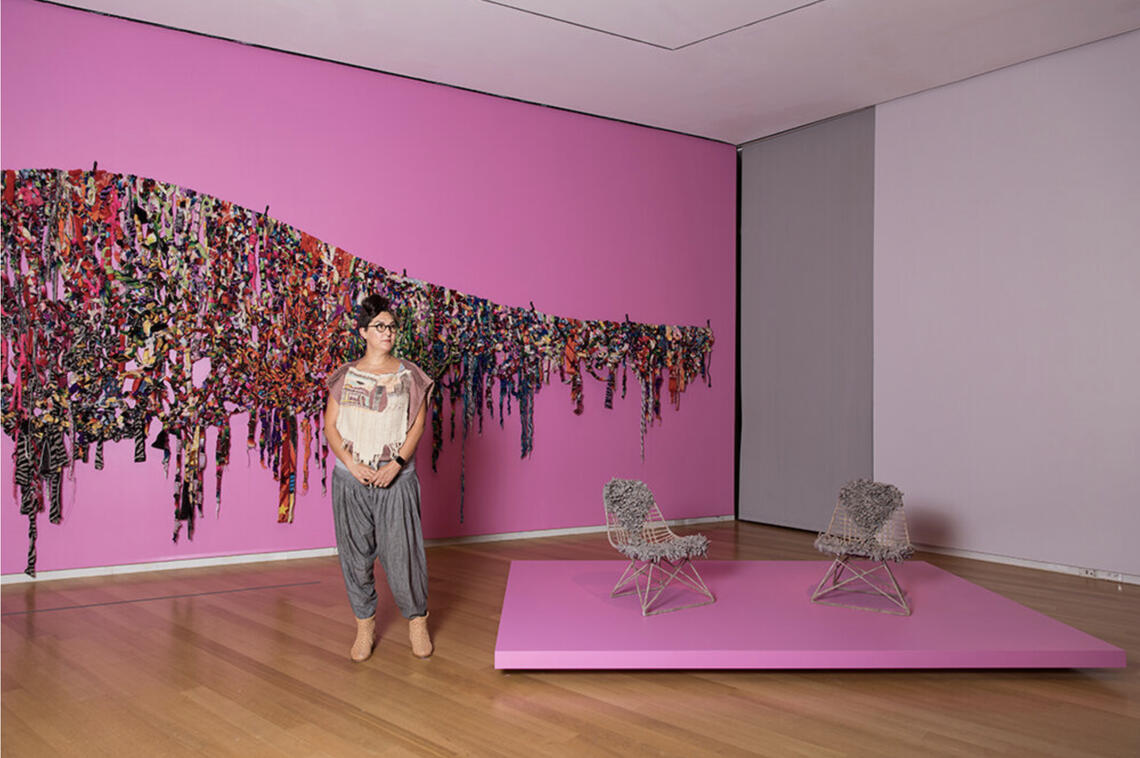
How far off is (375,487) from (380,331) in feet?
2.17

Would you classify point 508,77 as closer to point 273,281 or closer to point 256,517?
point 273,281

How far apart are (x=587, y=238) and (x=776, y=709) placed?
4453mm

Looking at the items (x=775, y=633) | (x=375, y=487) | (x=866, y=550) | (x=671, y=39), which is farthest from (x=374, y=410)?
(x=671, y=39)

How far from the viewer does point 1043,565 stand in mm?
5457

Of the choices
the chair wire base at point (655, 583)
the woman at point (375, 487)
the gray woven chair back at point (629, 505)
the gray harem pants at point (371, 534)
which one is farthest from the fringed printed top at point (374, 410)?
the chair wire base at point (655, 583)

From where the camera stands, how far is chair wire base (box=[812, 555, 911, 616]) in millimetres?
4012

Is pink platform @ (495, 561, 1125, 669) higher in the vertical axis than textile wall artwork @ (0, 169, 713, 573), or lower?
lower

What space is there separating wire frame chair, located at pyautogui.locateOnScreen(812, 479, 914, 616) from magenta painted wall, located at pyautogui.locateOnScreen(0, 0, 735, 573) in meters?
2.64

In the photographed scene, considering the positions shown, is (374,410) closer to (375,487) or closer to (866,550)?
(375,487)

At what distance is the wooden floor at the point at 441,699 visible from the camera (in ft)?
9.02

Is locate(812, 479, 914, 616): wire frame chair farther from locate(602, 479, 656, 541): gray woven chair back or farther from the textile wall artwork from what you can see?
the textile wall artwork

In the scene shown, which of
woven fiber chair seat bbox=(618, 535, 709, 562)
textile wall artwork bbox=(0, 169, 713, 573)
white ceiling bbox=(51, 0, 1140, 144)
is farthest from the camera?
A: white ceiling bbox=(51, 0, 1140, 144)

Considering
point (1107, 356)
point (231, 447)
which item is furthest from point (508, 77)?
point (1107, 356)

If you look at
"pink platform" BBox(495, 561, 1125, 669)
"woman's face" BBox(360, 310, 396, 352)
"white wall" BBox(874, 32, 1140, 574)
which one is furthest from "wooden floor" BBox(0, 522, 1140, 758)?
"woman's face" BBox(360, 310, 396, 352)
